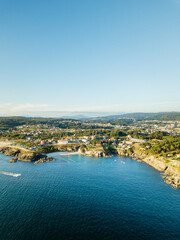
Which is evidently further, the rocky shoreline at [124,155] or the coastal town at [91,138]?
the coastal town at [91,138]

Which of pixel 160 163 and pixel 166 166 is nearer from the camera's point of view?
pixel 166 166

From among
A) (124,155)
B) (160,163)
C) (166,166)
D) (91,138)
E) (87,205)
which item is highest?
(91,138)

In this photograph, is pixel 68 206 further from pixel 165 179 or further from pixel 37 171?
pixel 165 179

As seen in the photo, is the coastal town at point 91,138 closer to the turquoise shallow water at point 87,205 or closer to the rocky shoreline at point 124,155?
→ the rocky shoreline at point 124,155

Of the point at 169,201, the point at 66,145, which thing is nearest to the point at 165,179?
the point at 169,201

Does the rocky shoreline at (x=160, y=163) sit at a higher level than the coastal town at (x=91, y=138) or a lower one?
lower

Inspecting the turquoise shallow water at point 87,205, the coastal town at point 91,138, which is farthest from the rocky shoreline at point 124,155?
the coastal town at point 91,138

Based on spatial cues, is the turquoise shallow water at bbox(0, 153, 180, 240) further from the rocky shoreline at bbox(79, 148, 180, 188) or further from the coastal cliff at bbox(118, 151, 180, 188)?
the rocky shoreline at bbox(79, 148, 180, 188)

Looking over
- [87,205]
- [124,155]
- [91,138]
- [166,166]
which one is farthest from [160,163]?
[91,138]

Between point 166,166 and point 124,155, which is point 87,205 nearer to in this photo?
point 166,166
